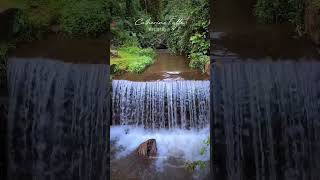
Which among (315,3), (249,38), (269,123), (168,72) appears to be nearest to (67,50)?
(249,38)

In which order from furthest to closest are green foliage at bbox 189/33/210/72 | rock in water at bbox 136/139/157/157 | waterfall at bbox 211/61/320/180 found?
green foliage at bbox 189/33/210/72 → rock in water at bbox 136/139/157/157 → waterfall at bbox 211/61/320/180

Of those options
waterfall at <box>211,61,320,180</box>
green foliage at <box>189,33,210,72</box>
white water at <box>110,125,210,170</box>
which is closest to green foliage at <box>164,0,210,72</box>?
green foliage at <box>189,33,210,72</box>

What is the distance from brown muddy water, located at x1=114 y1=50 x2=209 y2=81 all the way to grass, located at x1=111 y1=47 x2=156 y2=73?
10 centimetres

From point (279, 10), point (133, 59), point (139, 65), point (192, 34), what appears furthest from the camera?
point (192, 34)

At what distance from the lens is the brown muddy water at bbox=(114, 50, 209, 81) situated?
7285 millimetres

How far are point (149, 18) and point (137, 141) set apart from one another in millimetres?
3248

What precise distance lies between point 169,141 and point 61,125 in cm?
327

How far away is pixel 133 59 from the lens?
7.98m

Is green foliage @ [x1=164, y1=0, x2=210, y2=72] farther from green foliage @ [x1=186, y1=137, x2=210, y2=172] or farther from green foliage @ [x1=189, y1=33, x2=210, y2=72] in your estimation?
green foliage @ [x1=186, y1=137, x2=210, y2=172]

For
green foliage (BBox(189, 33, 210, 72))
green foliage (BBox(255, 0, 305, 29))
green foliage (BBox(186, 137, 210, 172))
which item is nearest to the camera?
green foliage (BBox(255, 0, 305, 29))

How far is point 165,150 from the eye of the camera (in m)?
6.91

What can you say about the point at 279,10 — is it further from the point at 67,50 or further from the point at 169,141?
the point at 169,141

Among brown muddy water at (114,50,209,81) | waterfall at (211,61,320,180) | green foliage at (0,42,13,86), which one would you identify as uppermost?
brown muddy water at (114,50,209,81)

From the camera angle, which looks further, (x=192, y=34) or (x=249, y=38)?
(x=192, y=34)
